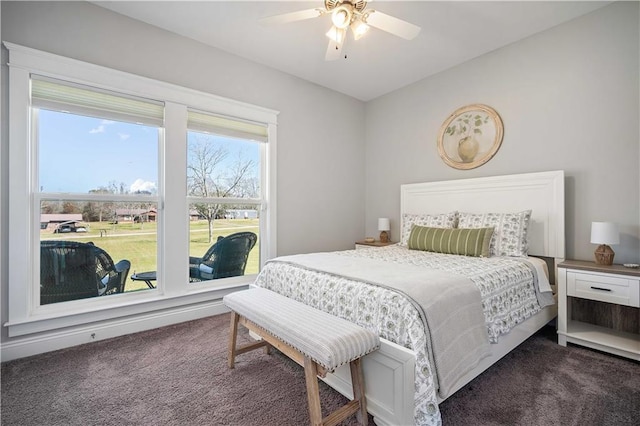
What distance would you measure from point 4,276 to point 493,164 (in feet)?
14.7

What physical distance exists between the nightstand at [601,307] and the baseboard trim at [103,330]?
3214 millimetres

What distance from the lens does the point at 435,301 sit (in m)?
1.48

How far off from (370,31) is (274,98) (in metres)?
1.34

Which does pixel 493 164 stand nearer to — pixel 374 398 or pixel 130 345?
pixel 374 398

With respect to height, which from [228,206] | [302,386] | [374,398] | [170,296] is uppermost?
[228,206]

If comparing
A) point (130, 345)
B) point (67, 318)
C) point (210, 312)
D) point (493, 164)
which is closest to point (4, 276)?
point (67, 318)

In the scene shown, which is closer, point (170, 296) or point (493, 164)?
point (170, 296)

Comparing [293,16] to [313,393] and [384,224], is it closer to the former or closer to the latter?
[313,393]

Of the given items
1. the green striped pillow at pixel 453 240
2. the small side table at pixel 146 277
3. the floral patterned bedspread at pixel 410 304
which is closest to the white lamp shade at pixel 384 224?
the green striped pillow at pixel 453 240

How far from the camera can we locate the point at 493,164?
126 inches

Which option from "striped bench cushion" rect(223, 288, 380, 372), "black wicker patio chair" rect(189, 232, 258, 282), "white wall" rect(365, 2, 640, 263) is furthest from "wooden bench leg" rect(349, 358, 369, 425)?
"white wall" rect(365, 2, 640, 263)

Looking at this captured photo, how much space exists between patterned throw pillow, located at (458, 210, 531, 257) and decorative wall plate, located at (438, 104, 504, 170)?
0.80 m

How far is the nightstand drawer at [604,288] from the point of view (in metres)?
2.05

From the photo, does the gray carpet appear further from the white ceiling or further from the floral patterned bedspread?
the white ceiling
